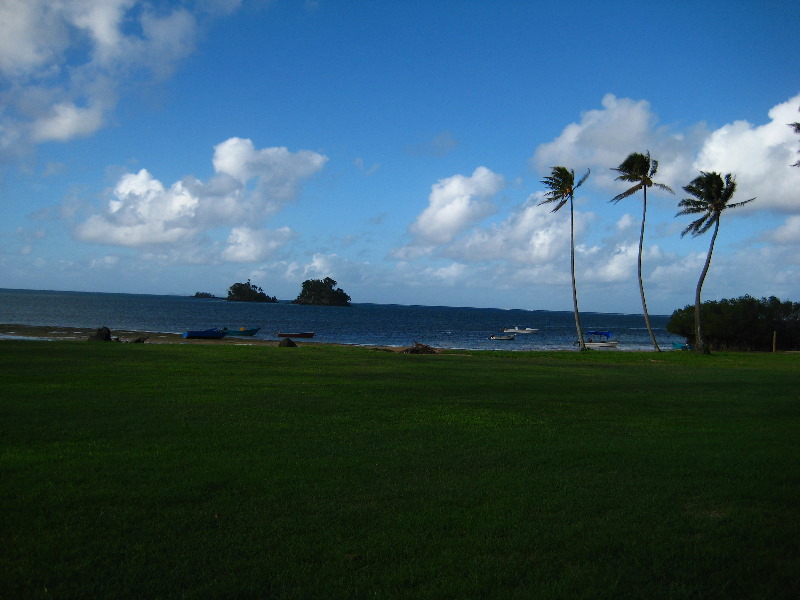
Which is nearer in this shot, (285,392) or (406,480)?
(406,480)

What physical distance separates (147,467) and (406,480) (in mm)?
3172

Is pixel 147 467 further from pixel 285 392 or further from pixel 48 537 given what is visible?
pixel 285 392

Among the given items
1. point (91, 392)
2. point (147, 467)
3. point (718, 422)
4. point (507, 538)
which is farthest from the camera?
point (91, 392)

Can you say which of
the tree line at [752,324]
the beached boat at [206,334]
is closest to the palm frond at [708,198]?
the tree line at [752,324]

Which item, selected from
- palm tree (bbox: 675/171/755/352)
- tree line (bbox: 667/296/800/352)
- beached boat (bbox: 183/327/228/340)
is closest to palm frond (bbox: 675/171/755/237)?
palm tree (bbox: 675/171/755/352)

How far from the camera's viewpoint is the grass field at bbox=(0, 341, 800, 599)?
16.5 ft

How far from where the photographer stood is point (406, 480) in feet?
24.6

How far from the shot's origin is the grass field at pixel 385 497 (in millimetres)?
5016

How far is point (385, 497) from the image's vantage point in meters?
6.85

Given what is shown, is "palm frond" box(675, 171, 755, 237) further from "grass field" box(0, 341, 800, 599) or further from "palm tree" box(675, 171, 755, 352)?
"grass field" box(0, 341, 800, 599)

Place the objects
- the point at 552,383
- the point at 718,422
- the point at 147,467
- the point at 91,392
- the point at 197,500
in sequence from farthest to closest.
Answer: the point at 552,383 → the point at 91,392 → the point at 718,422 → the point at 147,467 → the point at 197,500

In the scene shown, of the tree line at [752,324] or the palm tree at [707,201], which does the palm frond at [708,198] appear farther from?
the tree line at [752,324]

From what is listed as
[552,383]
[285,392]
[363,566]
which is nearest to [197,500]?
[363,566]

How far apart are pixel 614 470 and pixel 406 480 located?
2.84m
